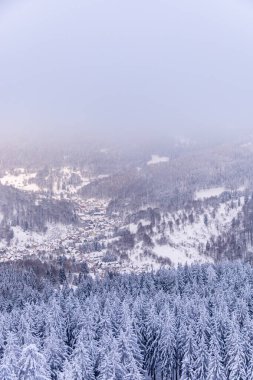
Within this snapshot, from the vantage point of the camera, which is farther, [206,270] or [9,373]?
[206,270]

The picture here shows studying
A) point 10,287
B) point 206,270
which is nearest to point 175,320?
point 206,270

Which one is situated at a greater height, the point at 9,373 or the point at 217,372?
the point at 9,373

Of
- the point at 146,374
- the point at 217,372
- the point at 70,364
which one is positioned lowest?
the point at 146,374

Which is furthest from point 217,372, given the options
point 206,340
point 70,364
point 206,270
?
point 206,270

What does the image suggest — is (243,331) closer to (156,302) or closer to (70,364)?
(156,302)

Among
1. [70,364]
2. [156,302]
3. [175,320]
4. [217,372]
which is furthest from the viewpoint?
[156,302]

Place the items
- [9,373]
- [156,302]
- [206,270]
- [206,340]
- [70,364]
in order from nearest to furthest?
[9,373] < [70,364] < [206,340] < [156,302] < [206,270]
